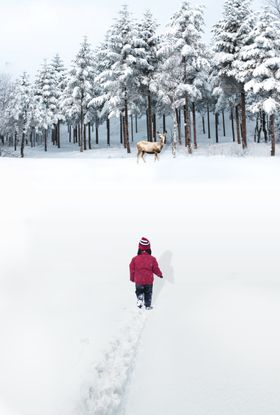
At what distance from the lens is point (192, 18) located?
25453 millimetres

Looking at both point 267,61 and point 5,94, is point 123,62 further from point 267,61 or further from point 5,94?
point 5,94

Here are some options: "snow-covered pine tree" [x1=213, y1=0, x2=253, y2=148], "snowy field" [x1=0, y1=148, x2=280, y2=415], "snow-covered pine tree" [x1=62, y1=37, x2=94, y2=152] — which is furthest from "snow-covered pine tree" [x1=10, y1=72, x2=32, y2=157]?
"snowy field" [x1=0, y1=148, x2=280, y2=415]

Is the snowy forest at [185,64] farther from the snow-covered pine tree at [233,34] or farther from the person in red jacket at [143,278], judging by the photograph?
the person in red jacket at [143,278]

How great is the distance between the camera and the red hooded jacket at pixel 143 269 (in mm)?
6836

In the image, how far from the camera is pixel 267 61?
77.4 ft

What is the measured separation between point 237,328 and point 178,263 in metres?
3.21

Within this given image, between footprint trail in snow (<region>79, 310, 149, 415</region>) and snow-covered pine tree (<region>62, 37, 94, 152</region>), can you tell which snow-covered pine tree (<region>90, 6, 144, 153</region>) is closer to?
snow-covered pine tree (<region>62, 37, 94, 152</region>)

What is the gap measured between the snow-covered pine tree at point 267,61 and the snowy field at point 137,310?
1125cm

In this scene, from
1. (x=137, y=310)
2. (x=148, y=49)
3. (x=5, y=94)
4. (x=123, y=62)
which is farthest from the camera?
(x=5, y=94)

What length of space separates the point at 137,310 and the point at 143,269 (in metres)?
0.81

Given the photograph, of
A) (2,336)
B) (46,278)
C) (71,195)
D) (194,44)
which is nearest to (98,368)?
(2,336)

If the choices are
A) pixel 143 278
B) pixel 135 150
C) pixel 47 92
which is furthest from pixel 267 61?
pixel 47 92

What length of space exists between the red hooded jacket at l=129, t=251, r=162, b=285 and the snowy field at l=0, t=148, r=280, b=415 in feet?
1.95

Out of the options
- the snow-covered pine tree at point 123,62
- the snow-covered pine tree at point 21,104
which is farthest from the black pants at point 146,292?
the snow-covered pine tree at point 21,104
